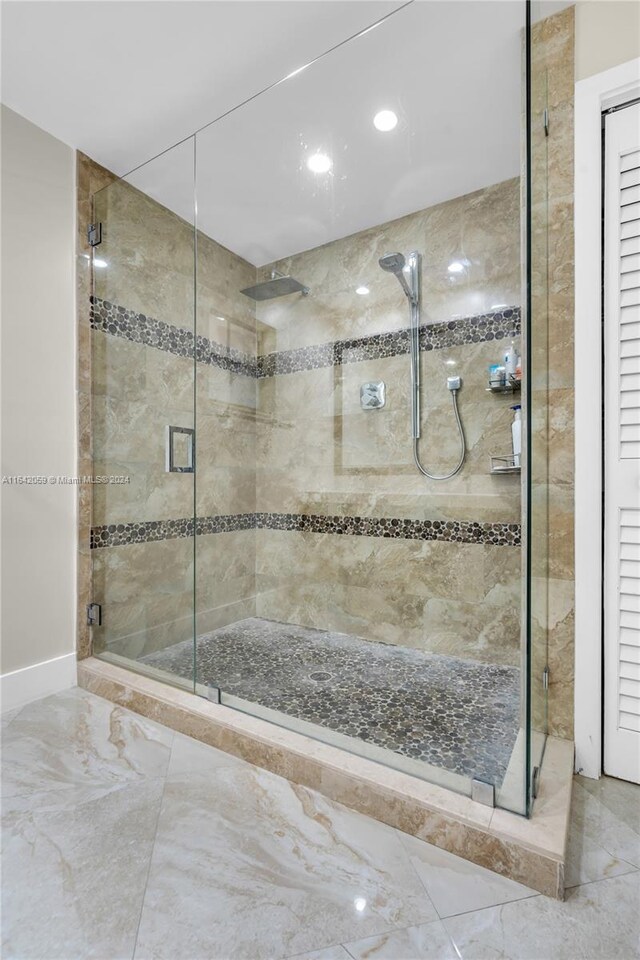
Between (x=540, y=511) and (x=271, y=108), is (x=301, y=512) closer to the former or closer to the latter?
(x=540, y=511)

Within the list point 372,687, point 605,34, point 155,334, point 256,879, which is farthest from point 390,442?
point 256,879

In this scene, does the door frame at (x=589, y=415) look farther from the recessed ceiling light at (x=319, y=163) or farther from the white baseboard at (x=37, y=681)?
the white baseboard at (x=37, y=681)

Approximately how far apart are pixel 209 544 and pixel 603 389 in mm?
1649

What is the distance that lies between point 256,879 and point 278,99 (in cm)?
239

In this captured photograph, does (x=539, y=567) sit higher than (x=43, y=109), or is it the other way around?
(x=43, y=109)

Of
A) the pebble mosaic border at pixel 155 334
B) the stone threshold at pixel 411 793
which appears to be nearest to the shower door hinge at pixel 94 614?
the stone threshold at pixel 411 793

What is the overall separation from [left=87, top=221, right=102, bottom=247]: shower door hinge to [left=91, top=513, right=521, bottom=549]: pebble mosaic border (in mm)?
1271

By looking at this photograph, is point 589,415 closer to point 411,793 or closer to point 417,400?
point 417,400

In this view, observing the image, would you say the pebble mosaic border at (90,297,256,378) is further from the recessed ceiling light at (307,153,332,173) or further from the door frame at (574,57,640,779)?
the door frame at (574,57,640,779)

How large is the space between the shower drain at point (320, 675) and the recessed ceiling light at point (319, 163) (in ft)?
6.48

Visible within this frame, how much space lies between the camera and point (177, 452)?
205 centimetres

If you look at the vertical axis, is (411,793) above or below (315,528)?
below

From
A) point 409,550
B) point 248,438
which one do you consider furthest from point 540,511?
point 248,438

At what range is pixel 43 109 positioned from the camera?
6.06 feet
